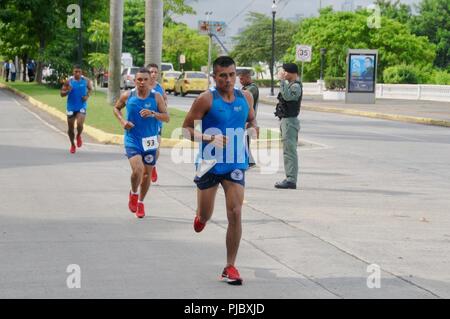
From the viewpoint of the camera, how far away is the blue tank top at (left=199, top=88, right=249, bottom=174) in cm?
850

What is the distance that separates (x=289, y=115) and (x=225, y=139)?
7.38m

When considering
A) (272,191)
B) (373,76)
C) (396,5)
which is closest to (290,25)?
(396,5)

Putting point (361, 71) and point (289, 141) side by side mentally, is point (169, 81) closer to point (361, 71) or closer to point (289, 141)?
point (361, 71)

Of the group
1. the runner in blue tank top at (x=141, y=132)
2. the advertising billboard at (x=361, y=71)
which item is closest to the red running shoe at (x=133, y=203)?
the runner in blue tank top at (x=141, y=132)

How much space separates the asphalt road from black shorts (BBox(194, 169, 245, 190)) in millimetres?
754

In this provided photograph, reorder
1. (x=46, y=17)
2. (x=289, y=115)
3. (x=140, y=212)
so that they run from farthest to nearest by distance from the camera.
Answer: (x=46, y=17) < (x=289, y=115) < (x=140, y=212)

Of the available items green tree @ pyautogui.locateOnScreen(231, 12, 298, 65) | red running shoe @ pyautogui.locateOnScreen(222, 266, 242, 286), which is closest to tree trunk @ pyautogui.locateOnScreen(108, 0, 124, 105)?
red running shoe @ pyautogui.locateOnScreen(222, 266, 242, 286)

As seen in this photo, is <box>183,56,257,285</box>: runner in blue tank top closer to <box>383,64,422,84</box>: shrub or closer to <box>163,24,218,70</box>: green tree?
<box>383,64,422,84</box>: shrub

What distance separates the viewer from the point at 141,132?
12516 mm

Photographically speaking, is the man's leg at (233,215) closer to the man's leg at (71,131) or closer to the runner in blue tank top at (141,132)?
the runner in blue tank top at (141,132)

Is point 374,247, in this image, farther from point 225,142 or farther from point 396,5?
point 396,5

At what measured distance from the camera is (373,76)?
52000 millimetres

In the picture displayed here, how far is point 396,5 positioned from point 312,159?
289ft

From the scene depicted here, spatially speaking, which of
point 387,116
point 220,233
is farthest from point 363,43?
point 220,233
